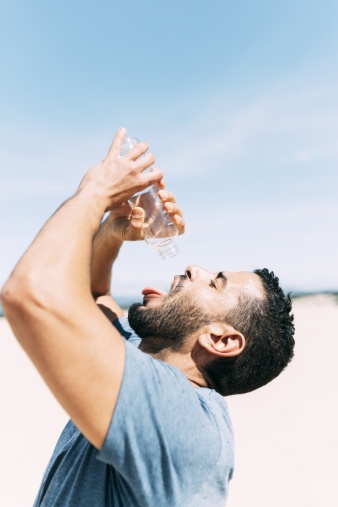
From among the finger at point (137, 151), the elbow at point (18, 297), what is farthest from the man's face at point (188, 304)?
the elbow at point (18, 297)

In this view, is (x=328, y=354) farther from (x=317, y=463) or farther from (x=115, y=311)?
(x=115, y=311)

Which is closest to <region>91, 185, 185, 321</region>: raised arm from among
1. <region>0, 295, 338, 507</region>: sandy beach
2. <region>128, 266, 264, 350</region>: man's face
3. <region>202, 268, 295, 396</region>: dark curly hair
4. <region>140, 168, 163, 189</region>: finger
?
<region>128, 266, 264, 350</region>: man's face

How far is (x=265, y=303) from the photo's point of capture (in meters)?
2.64

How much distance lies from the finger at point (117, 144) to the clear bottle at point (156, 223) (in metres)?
0.57

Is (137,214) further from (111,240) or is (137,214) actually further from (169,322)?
(169,322)

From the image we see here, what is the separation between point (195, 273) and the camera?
267cm

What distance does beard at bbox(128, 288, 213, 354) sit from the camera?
7.93 ft

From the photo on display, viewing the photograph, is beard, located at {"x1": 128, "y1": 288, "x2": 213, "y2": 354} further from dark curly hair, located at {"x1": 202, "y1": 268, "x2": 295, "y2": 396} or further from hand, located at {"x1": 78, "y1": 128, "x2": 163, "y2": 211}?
hand, located at {"x1": 78, "y1": 128, "x2": 163, "y2": 211}

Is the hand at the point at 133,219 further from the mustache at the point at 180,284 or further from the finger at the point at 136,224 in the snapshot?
the mustache at the point at 180,284

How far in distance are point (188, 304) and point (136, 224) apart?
20.9 inches

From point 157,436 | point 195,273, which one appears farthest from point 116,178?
point 157,436

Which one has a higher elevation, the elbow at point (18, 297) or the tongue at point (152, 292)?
the elbow at point (18, 297)

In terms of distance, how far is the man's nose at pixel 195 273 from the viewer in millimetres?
2642

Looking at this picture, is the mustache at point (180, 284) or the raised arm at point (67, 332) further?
the mustache at point (180, 284)
